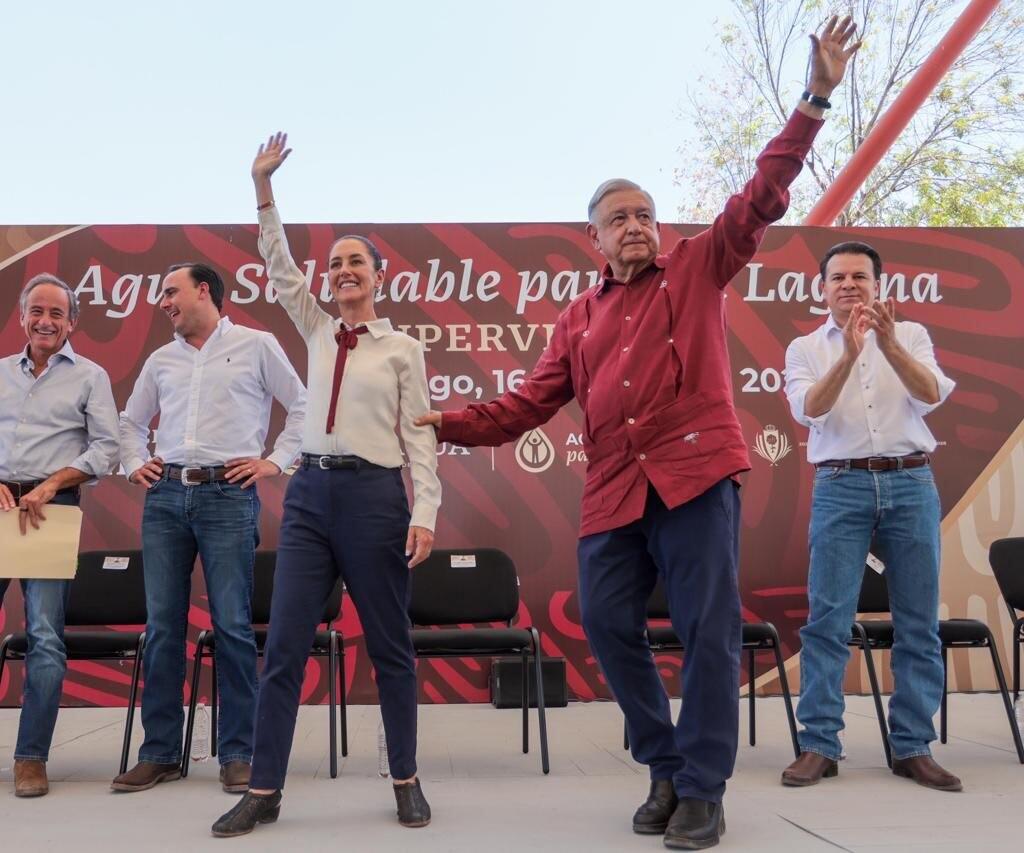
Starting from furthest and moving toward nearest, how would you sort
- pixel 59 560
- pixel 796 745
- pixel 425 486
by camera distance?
pixel 796 745, pixel 59 560, pixel 425 486

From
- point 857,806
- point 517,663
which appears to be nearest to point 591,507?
point 857,806

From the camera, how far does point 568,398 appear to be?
9.81 ft

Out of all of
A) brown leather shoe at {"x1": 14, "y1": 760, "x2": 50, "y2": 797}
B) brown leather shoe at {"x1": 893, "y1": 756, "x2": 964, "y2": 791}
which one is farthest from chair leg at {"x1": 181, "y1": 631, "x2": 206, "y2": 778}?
brown leather shoe at {"x1": 893, "y1": 756, "x2": 964, "y2": 791}

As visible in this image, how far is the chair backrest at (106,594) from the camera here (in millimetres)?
4117

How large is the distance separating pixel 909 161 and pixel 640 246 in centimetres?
1415

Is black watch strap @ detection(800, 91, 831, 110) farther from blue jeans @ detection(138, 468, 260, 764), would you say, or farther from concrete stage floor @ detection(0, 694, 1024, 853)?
blue jeans @ detection(138, 468, 260, 764)

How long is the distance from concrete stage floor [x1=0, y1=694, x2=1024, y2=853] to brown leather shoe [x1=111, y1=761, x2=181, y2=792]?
0.12 ft

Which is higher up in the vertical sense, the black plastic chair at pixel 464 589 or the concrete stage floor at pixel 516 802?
the black plastic chair at pixel 464 589

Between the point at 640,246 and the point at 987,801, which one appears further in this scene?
the point at 987,801

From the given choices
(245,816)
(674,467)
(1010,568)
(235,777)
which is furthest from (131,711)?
(1010,568)

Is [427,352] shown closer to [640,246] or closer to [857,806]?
[640,246]

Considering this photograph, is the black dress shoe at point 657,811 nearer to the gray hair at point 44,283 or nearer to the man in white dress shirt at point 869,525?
the man in white dress shirt at point 869,525

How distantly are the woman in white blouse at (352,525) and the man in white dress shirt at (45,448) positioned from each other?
3.35 feet

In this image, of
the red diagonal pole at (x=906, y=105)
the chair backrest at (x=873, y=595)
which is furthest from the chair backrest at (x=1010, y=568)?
the red diagonal pole at (x=906, y=105)
